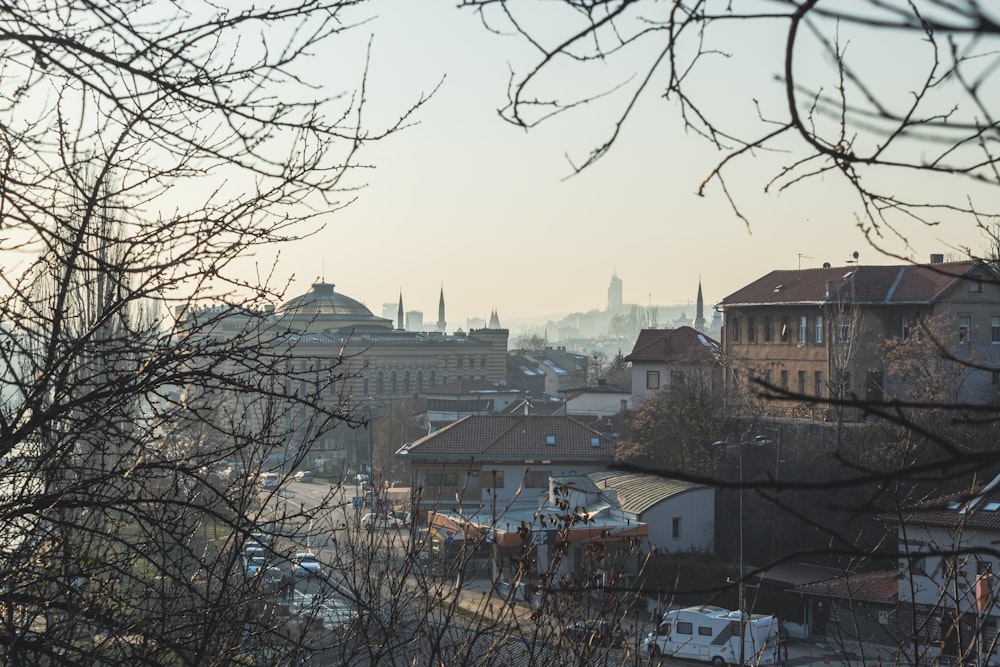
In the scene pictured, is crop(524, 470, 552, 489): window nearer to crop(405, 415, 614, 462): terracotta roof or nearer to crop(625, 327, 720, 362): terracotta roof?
crop(405, 415, 614, 462): terracotta roof

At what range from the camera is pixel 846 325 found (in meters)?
31.2

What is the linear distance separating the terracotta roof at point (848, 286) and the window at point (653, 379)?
4.42 meters

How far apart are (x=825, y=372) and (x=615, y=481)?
7419 millimetres

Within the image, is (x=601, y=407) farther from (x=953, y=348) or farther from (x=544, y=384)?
(x=544, y=384)

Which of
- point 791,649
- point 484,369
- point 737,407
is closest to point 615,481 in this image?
point 737,407

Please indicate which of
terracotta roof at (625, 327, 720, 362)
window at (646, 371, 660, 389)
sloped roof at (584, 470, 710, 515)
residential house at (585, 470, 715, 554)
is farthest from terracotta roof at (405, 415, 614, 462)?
window at (646, 371, 660, 389)

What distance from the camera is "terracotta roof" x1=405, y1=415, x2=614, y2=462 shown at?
106 feet

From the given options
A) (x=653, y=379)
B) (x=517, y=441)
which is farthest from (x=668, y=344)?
(x=517, y=441)

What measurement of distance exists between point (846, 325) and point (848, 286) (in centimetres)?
177

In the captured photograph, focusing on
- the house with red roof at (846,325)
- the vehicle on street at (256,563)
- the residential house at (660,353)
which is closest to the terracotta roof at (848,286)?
the house with red roof at (846,325)

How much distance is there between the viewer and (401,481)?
36.9 metres

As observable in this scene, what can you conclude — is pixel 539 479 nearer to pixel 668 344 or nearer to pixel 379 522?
pixel 668 344

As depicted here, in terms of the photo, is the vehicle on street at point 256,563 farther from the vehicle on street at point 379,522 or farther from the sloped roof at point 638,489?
the sloped roof at point 638,489

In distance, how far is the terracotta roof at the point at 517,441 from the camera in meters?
32.4
